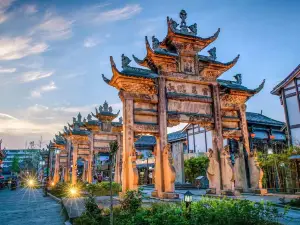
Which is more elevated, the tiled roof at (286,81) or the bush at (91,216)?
the tiled roof at (286,81)

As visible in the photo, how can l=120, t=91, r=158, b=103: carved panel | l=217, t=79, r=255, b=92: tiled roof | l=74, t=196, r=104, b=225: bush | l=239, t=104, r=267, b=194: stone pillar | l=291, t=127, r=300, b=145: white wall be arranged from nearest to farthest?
l=74, t=196, r=104, b=225: bush, l=120, t=91, r=158, b=103: carved panel, l=239, t=104, r=267, b=194: stone pillar, l=217, t=79, r=255, b=92: tiled roof, l=291, t=127, r=300, b=145: white wall

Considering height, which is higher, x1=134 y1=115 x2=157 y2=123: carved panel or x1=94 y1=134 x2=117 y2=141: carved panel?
x1=94 y1=134 x2=117 y2=141: carved panel

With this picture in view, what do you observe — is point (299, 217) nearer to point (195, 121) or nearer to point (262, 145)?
point (195, 121)

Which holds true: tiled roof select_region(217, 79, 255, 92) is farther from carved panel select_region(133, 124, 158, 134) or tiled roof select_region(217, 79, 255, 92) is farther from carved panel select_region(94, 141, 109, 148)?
carved panel select_region(94, 141, 109, 148)

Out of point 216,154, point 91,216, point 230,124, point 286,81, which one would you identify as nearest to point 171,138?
point 286,81

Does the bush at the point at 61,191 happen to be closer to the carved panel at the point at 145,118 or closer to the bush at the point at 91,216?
the carved panel at the point at 145,118

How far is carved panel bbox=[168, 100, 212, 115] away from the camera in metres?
14.0

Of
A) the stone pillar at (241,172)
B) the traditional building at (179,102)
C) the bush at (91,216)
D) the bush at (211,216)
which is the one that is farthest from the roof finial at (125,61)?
the stone pillar at (241,172)

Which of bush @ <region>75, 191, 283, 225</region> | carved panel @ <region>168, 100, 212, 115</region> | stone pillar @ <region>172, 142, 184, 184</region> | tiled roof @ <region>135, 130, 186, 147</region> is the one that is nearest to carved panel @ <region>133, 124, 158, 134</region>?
carved panel @ <region>168, 100, 212, 115</region>

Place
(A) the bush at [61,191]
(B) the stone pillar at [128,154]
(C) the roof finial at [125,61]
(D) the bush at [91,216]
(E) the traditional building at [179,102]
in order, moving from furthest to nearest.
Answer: (A) the bush at [61,191]
(C) the roof finial at [125,61]
(E) the traditional building at [179,102]
(B) the stone pillar at [128,154]
(D) the bush at [91,216]

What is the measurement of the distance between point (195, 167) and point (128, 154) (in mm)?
17889

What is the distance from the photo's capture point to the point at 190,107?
14508 millimetres

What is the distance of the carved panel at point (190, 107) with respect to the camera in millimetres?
14023

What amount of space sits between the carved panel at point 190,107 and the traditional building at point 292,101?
11.2 metres
